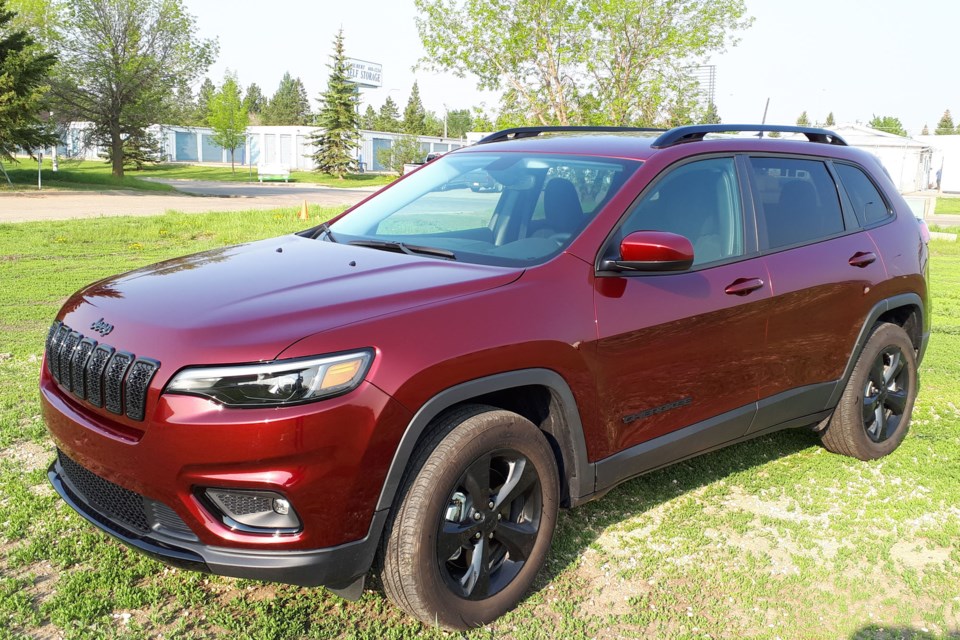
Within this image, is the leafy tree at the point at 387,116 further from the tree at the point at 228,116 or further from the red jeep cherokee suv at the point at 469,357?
the red jeep cherokee suv at the point at 469,357

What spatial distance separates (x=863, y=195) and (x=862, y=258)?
1.63 feet

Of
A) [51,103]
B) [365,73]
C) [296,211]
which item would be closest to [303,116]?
[365,73]

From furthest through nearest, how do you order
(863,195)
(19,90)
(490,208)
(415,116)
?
(415,116) < (19,90) < (863,195) < (490,208)

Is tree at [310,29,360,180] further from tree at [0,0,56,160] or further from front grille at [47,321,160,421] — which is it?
front grille at [47,321,160,421]

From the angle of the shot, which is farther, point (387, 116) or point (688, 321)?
point (387, 116)

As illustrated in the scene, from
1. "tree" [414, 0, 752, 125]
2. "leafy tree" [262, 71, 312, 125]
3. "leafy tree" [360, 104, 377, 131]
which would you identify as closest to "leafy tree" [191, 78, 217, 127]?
"leafy tree" [262, 71, 312, 125]

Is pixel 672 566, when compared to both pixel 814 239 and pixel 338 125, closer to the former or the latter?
pixel 814 239

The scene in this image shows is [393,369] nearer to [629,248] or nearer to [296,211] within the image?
[629,248]

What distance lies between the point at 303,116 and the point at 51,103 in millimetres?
76051

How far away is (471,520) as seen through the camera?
3.05 metres

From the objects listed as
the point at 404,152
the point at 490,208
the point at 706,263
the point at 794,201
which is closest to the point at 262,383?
the point at 490,208

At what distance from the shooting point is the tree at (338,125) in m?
64.3

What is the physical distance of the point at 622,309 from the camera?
341 centimetres

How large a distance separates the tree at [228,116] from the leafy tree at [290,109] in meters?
44.2
